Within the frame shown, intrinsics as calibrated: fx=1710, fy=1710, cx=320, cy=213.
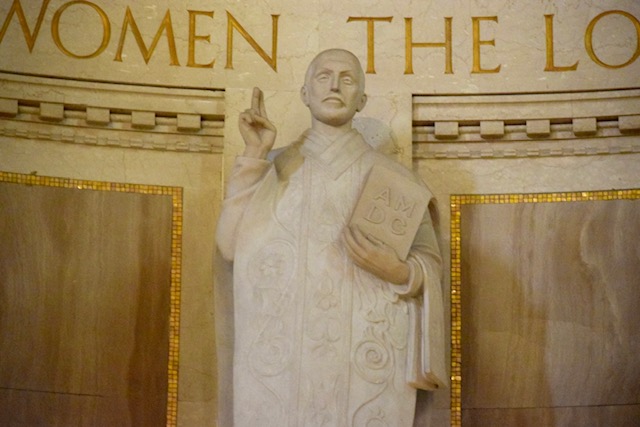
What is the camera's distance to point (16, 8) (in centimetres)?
1005

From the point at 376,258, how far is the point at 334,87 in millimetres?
1000

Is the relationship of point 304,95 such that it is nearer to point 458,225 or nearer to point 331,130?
point 331,130

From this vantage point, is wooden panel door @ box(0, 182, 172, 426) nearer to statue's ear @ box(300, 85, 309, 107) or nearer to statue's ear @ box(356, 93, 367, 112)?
statue's ear @ box(300, 85, 309, 107)

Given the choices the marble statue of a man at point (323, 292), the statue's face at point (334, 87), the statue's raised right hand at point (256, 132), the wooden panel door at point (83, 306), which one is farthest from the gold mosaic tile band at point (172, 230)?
the statue's face at point (334, 87)

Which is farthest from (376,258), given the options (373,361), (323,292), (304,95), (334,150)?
(304,95)

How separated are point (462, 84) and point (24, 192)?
2.68 metres

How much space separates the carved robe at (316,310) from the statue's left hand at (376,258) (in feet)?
0.25

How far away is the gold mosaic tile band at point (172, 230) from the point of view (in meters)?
9.91

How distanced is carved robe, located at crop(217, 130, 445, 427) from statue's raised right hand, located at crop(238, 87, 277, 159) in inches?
2.4

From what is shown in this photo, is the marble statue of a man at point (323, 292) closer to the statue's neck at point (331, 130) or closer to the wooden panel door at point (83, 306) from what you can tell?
the statue's neck at point (331, 130)

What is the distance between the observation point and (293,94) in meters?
10.2

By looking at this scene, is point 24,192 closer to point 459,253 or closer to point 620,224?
point 459,253

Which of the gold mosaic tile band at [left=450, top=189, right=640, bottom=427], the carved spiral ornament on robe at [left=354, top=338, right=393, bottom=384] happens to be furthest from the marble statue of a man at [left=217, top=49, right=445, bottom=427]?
the gold mosaic tile band at [left=450, top=189, right=640, bottom=427]

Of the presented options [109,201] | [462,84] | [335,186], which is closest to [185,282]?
[109,201]
